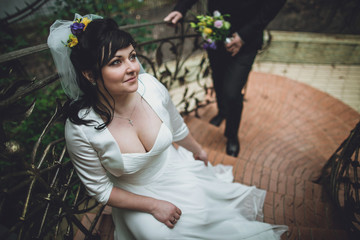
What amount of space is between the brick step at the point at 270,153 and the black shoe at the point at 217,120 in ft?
0.35

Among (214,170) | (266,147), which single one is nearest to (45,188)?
(214,170)

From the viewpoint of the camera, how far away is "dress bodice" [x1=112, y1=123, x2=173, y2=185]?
4.36 feet

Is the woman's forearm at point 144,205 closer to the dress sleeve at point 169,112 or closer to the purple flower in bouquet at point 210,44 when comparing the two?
the dress sleeve at point 169,112

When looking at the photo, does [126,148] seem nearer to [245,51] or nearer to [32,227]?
[32,227]

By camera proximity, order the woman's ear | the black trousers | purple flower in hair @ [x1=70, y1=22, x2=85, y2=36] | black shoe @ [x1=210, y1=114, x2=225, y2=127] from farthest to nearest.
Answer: black shoe @ [x1=210, y1=114, x2=225, y2=127] < the black trousers < the woman's ear < purple flower in hair @ [x1=70, y1=22, x2=85, y2=36]

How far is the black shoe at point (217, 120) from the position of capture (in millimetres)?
3202

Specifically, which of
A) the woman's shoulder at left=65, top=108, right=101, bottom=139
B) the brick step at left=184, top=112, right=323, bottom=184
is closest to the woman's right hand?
the woman's shoulder at left=65, top=108, right=101, bottom=139

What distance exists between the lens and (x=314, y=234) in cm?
160

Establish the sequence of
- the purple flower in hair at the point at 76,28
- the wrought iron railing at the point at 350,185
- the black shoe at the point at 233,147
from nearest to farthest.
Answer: the purple flower in hair at the point at 76,28 < the wrought iron railing at the point at 350,185 < the black shoe at the point at 233,147

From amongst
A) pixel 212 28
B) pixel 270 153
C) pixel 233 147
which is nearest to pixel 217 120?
pixel 233 147

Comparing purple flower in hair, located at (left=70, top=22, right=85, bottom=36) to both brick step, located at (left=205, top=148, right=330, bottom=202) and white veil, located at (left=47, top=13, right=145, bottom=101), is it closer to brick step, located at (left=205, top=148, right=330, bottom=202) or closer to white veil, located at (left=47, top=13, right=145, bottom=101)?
white veil, located at (left=47, top=13, right=145, bottom=101)

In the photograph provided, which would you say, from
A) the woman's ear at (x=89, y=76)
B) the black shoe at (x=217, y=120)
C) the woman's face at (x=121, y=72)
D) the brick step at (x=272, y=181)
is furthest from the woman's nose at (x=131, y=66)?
the black shoe at (x=217, y=120)

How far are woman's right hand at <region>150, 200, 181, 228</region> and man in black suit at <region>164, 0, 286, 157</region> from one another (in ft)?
4.57

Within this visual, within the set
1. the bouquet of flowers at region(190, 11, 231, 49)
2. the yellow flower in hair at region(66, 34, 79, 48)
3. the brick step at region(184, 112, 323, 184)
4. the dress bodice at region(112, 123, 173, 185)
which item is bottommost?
the brick step at region(184, 112, 323, 184)
